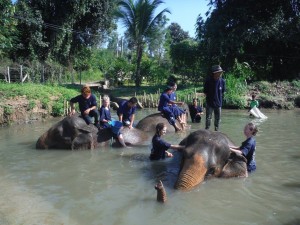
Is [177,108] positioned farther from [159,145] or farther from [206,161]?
[206,161]

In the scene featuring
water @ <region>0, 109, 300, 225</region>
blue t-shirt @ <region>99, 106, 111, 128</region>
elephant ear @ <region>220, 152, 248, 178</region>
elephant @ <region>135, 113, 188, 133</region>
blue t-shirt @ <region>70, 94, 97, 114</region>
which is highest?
blue t-shirt @ <region>70, 94, 97, 114</region>

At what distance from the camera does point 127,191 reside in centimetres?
597

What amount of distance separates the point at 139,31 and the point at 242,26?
27.5 ft

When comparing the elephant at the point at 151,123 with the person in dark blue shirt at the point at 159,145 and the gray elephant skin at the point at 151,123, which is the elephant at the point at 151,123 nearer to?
the gray elephant skin at the point at 151,123

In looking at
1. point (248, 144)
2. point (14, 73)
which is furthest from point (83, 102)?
point (14, 73)

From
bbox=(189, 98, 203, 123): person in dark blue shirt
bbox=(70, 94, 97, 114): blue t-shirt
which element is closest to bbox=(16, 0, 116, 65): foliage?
bbox=(189, 98, 203, 123): person in dark blue shirt

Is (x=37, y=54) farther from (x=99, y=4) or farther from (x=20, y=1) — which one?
(x=99, y=4)

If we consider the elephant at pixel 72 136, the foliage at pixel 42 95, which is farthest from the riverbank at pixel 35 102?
the elephant at pixel 72 136

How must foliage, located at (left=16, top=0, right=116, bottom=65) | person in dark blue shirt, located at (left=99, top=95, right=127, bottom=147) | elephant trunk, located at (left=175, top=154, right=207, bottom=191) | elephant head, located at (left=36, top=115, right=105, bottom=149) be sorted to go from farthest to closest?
1. foliage, located at (left=16, top=0, right=116, bottom=65)
2. person in dark blue shirt, located at (left=99, top=95, right=127, bottom=147)
3. elephant head, located at (left=36, top=115, right=105, bottom=149)
4. elephant trunk, located at (left=175, top=154, right=207, bottom=191)

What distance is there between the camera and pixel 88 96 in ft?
32.1

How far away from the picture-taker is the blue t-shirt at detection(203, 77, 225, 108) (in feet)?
30.1

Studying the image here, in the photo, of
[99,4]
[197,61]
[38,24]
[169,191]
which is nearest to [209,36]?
[197,61]

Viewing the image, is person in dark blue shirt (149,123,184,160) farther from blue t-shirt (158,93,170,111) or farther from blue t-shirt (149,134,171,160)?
blue t-shirt (158,93,170,111)

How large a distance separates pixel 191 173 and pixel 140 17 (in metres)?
24.0
